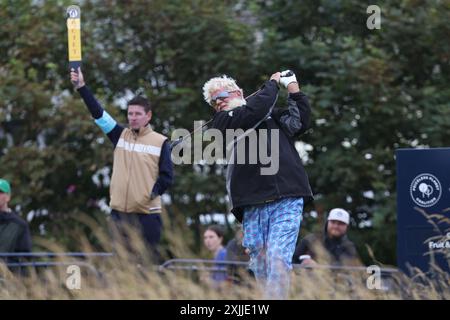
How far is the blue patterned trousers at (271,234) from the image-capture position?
8.35 metres

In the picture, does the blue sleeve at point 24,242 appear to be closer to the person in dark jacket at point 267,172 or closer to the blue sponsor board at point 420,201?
the person in dark jacket at point 267,172

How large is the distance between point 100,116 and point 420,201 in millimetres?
3114

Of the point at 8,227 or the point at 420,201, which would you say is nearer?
the point at 420,201

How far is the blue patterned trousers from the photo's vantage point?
8.35m

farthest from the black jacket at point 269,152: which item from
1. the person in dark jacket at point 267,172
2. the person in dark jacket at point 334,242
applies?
the person in dark jacket at point 334,242

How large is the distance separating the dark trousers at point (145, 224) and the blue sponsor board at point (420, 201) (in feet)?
7.74

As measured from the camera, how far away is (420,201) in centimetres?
934

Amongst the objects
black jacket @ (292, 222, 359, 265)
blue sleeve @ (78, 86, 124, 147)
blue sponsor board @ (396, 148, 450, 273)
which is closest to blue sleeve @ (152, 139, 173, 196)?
blue sleeve @ (78, 86, 124, 147)

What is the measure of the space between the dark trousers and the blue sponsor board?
2358mm

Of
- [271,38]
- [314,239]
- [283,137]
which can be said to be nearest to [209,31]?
[271,38]

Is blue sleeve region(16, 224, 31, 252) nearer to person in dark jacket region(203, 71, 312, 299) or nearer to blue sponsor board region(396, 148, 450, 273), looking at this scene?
person in dark jacket region(203, 71, 312, 299)

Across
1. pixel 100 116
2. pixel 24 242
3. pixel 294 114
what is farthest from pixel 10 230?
pixel 294 114

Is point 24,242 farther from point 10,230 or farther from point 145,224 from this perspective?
point 145,224

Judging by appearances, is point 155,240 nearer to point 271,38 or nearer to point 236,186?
point 236,186
